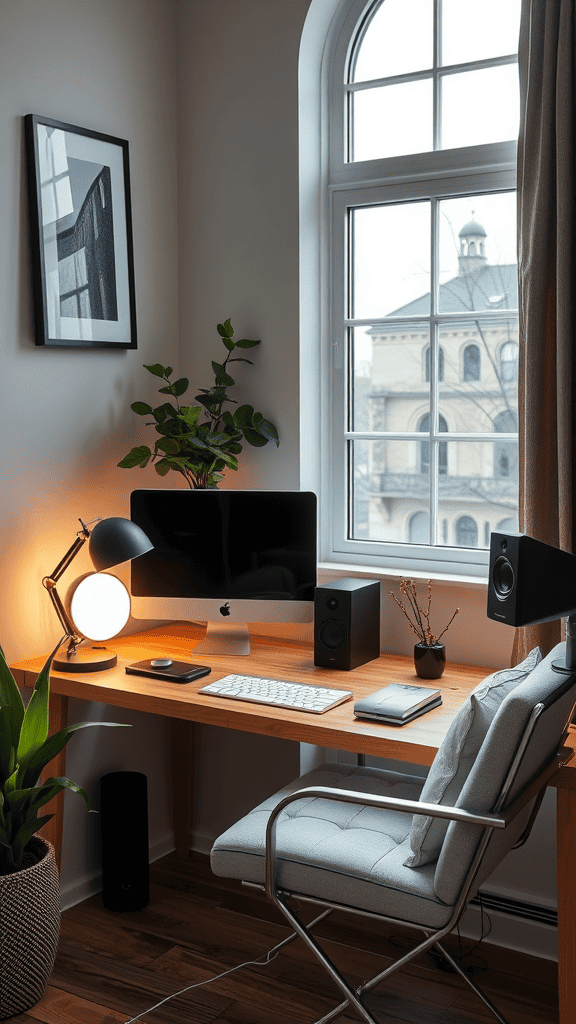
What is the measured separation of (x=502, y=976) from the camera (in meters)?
2.57

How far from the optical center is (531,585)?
1.92 m

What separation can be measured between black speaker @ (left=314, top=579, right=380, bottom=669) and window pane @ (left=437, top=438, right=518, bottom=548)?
0.40 m

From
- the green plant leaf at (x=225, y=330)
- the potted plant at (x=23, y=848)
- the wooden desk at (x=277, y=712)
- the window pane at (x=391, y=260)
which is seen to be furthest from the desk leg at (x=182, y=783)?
the window pane at (x=391, y=260)

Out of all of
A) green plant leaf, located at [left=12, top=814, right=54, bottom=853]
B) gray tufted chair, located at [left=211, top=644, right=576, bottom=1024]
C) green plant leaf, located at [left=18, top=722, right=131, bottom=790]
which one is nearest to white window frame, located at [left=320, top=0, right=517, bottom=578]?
gray tufted chair, located at [left=211, top=644, right=576, bottom=1024]

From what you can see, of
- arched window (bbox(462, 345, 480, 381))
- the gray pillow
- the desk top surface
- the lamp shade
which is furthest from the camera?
arched window (bbox(462, 345, 480, 381))

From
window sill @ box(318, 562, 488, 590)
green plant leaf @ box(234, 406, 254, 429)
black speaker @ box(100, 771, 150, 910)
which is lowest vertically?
black speaker @ box(100, 771, 150, 910)

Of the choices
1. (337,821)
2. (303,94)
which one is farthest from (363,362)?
(337,821)

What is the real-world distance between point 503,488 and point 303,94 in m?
1.40

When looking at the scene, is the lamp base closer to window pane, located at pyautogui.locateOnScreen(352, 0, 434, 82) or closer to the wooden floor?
the wooden floor

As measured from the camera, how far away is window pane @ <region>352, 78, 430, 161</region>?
9.70ft

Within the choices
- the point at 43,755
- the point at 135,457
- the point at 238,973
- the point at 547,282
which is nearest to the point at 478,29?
the point at 547,282

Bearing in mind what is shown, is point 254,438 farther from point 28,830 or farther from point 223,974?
point 223,974

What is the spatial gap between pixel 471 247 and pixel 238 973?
7.16ft

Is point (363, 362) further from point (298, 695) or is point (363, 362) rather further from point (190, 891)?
point (190, 891)
